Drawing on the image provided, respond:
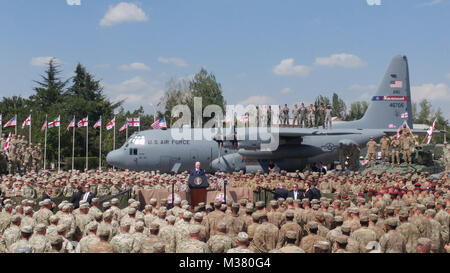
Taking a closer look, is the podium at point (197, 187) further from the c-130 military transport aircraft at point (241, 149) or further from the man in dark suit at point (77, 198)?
the c-130 military transport aircraft at point (241, 149)

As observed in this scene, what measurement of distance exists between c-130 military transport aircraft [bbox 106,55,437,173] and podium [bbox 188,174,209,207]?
14.1 metres

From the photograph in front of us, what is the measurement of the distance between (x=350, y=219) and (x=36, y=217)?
7.42 m

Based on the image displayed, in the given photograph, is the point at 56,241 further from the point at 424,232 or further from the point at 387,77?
the point at 387,77

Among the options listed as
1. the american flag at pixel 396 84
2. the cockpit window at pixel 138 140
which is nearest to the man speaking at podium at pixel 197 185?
the cockpit window at pixel 138 140

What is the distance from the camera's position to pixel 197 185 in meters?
15.9

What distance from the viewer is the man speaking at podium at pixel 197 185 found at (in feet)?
52.3

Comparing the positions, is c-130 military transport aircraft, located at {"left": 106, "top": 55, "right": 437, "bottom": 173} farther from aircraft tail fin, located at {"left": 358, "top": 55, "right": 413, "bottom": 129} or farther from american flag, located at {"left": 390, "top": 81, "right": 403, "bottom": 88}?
aircraft tail fin, located at {"left": 358, "top": 55, "right": 413, "bottom": 129}

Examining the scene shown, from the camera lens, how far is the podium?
52.3ft

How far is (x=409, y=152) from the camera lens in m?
28.5

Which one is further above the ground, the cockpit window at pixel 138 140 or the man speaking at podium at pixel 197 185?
the cockpit window at pixel 138 140
